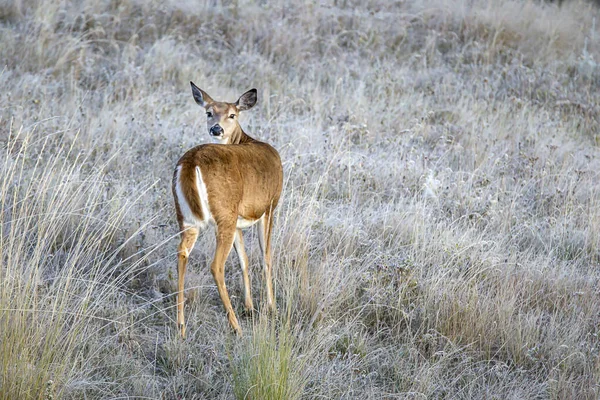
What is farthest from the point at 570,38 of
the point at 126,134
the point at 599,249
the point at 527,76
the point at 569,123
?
the point at 126,134

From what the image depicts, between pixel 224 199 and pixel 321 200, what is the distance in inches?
85.6

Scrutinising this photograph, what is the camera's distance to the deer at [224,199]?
4770 mm

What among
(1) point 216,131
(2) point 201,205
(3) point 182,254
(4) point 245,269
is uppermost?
(1) point 216,131

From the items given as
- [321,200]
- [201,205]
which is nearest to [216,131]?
[201,205]

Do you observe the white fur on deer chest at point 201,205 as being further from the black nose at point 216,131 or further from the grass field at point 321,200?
the black nose at point 216,131

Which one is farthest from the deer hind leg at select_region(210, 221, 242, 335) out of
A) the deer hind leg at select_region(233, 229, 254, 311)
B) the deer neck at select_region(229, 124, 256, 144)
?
the deer neck at select_region(229, 124, 256, 144)

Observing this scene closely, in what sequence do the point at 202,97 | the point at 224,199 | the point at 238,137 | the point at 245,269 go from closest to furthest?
the point at 224,199
the point at 245,269
the point at 238,137
the point at 202,97

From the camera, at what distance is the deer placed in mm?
4770

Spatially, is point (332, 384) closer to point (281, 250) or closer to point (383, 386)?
point (383, 386)

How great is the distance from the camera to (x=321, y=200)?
6.94 meters

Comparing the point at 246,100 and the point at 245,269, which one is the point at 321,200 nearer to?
the point at 246,100

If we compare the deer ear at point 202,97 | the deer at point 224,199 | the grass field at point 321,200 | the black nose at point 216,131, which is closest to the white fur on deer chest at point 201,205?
the deer at point 224,199

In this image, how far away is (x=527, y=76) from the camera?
38.7 feet

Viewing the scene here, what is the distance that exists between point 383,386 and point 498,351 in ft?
3.43
